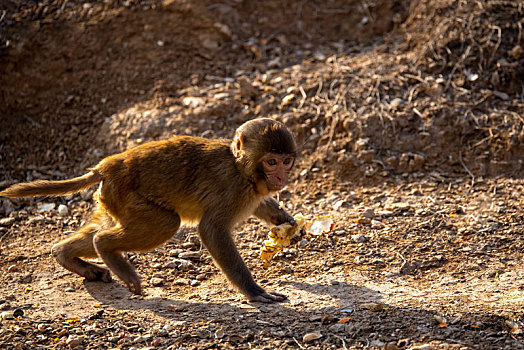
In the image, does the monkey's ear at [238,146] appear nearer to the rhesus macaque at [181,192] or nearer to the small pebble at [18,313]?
the rhesus macaque at [181,192]

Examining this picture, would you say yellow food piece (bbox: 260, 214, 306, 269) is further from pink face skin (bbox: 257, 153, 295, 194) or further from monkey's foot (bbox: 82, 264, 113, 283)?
monkey's foot (bbox: 82, 264, 113, 283)

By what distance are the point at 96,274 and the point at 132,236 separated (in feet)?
2.65

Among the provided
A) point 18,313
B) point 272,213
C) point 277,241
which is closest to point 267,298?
point 277,241

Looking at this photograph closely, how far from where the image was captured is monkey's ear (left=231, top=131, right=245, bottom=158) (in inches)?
236

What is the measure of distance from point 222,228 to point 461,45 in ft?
16.3

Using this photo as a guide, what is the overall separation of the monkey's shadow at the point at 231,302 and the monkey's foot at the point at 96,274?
16cm

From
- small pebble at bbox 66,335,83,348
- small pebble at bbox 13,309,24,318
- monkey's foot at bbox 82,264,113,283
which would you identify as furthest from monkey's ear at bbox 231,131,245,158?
small pebble at bbox 13,309,24,318

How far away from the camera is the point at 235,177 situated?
19.9 ft

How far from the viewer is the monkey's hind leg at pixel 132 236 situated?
5883mm

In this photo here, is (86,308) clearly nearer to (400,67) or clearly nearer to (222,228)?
(222,228)

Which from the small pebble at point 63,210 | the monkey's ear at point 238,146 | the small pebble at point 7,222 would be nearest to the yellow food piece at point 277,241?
the monkey's ear at point 238,146

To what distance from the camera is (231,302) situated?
584 cm

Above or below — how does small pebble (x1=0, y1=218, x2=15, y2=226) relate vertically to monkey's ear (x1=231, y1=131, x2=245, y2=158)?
below

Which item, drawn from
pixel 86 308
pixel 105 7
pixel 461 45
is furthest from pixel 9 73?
pixel 461 45
